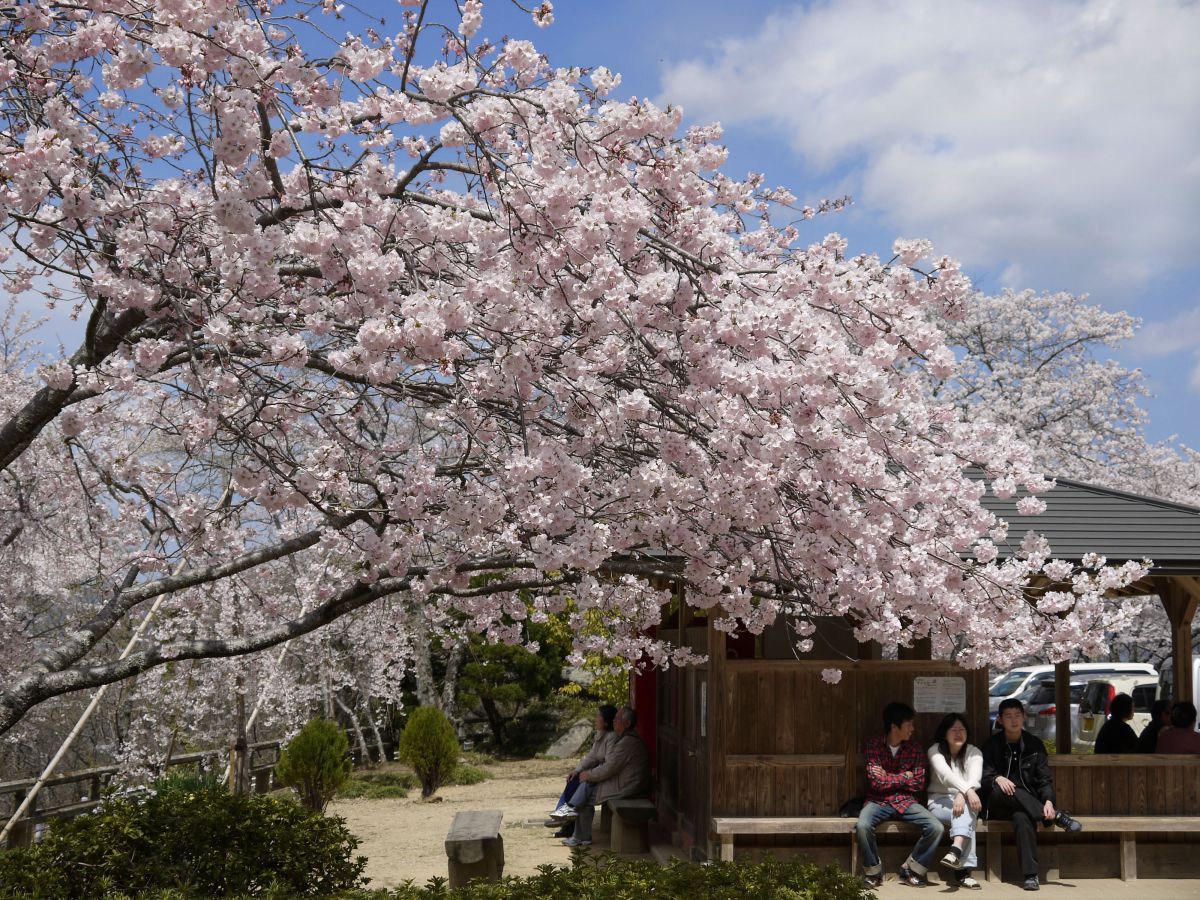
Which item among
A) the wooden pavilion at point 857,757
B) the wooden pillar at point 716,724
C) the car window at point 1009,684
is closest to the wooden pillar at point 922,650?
the wooden pavilion at point 857,757

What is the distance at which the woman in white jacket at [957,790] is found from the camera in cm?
850

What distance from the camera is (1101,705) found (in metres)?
17.5

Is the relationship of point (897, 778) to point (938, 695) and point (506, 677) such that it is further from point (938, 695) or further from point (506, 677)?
point (506, 677)

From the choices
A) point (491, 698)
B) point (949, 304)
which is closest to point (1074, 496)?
point (949, 304)

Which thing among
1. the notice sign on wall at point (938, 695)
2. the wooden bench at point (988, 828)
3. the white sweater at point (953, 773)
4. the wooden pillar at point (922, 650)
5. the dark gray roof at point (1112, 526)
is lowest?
the wooden bench at point (988, 828)

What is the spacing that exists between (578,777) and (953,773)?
12.3 ft

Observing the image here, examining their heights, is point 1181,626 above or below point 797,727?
above

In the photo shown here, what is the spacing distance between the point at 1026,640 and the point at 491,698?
50.7ft

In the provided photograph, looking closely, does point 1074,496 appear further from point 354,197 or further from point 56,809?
point 56,809

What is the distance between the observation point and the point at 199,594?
38.5 ft

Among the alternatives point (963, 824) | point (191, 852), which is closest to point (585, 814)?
point (963, 824)

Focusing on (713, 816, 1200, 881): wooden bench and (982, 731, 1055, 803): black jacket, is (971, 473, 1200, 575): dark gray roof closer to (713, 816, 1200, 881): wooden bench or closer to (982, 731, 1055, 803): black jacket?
(982, 731, 1055, 803): black jacket

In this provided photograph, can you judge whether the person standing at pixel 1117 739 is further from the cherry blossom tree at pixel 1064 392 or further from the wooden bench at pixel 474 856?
the cherry blossom tree at pixel 1064 392

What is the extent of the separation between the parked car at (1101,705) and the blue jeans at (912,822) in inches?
367
